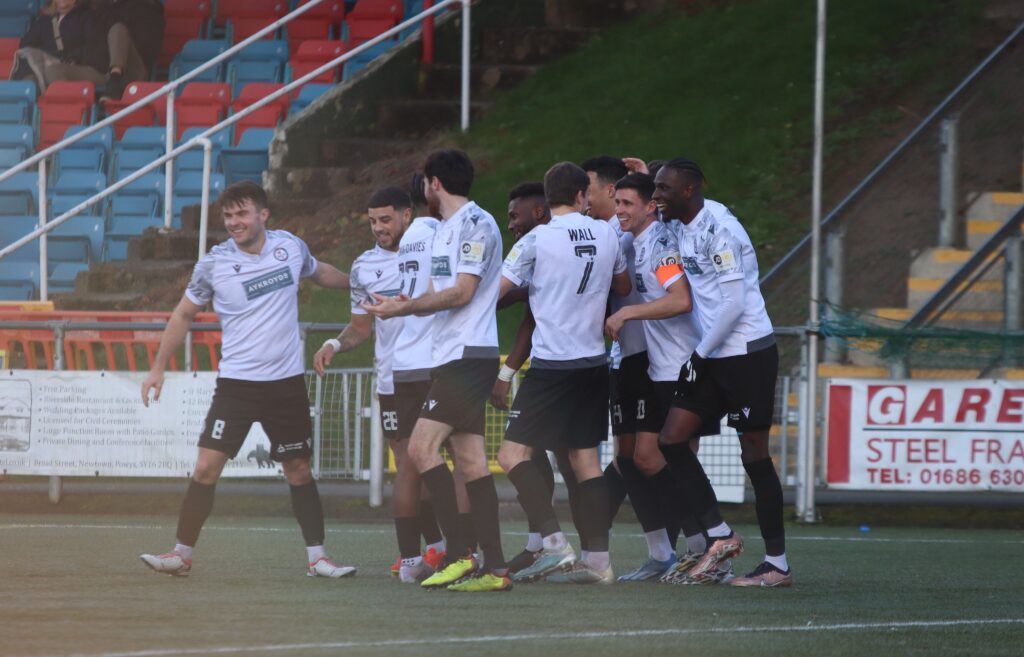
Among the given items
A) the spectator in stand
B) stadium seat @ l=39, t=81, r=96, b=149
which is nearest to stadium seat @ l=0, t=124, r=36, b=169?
stadium seat @ l=39, t=81, r=96, b=149

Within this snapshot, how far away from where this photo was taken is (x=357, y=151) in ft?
68.2

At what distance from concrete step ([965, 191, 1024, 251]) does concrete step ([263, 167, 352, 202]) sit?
8.18 m

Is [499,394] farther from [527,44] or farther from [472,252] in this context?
[527,44]

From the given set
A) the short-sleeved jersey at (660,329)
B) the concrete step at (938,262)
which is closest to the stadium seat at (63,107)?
the concrete step at (938,262)

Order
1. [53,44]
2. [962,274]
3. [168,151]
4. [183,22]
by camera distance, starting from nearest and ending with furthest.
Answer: [962,274] → [168,151] → [53,44] → [183,22]

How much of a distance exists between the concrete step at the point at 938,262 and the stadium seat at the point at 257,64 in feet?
34.7

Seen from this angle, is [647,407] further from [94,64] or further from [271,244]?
[94,64]

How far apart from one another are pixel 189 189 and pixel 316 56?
3130 mm

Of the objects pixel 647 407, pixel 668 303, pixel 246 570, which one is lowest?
pixel 246 570

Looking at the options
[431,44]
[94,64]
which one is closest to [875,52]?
[431,44]

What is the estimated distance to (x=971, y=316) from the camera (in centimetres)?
1359

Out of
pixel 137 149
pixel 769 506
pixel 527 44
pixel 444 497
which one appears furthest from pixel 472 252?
pixel 527 44

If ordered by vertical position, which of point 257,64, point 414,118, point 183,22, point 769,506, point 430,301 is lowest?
point 769,506

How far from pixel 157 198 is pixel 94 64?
3188 mm
